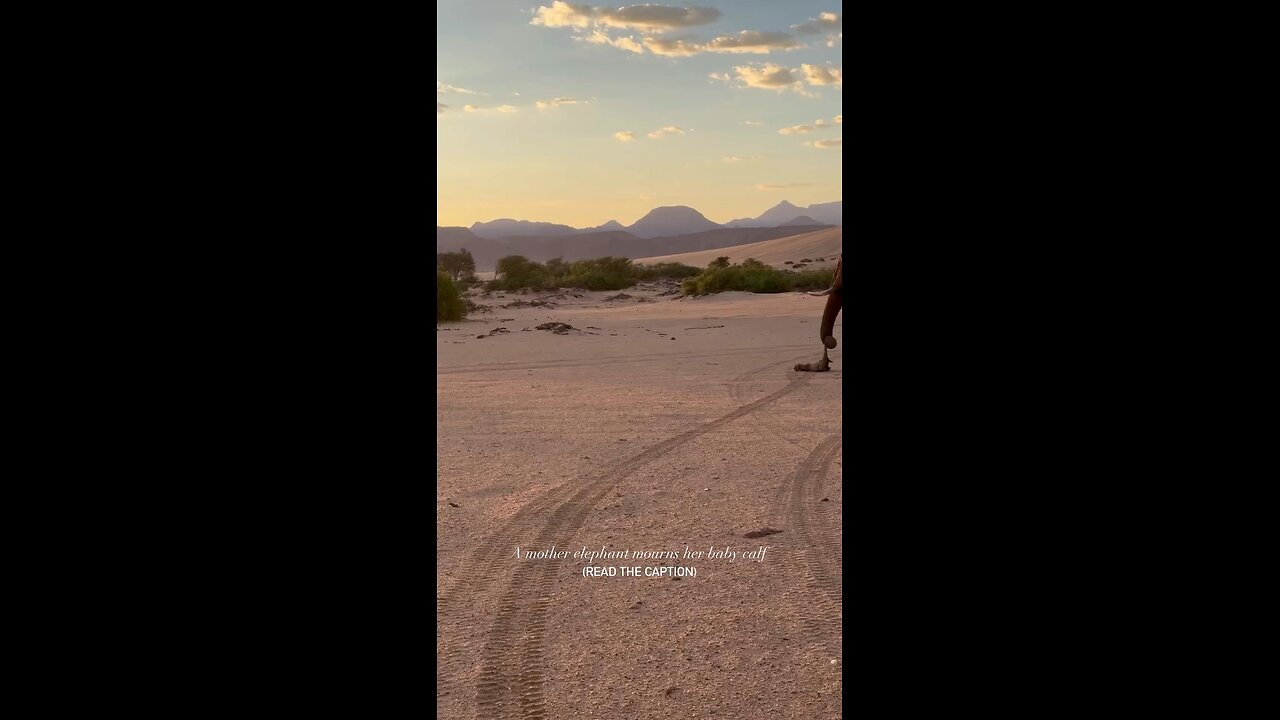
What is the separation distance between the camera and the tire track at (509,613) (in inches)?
96.0

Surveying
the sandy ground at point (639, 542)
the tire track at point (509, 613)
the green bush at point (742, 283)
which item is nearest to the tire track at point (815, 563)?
the sandy ground at point (639, 542)

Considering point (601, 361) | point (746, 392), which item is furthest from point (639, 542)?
point (601, 361)

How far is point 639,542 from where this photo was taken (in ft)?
12.2

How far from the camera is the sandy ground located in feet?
8.20

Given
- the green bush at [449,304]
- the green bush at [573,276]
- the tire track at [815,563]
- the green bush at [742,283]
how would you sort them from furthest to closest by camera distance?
the green bush at [573,276] → the green bush at [742,283] → the green bush at [449,304] → the tire track at [815,563]

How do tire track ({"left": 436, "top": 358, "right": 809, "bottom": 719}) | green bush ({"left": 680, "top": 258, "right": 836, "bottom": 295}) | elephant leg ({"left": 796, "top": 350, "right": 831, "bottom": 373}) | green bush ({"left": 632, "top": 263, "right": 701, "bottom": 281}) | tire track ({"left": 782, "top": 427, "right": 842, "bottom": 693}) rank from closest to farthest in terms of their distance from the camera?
tire track ({"left": 436, "top": 358, "right": 809, "bottom": 719}) → tire track ({"left": 782, "top": 427, "right": 842, "bottom": 693}) → elephant leg ({"left": 796, "top": 350, "right": 831, "bottom": 373}) → green bush ({"left": 680, "top": 258, "right": 836, "bottom": 295}) → green bush ({"left": 632, "top": 263, "right": 701, "bottom": 281})

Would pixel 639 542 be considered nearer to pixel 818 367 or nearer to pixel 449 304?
pixel 818 367

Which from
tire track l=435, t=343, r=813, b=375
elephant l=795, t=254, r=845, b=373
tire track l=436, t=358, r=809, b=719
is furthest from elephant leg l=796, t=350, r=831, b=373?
tire track l=436, t=358, r=809, b=719

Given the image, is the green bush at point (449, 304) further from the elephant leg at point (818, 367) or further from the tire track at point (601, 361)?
the elephant leg at point (818, 367)

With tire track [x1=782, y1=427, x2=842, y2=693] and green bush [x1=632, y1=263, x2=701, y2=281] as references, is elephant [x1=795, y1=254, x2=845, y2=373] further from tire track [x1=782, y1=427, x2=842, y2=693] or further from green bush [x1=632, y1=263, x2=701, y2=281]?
green bush [x1=632, y1=263, x2=701, y2=281]

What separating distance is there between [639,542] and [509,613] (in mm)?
846
